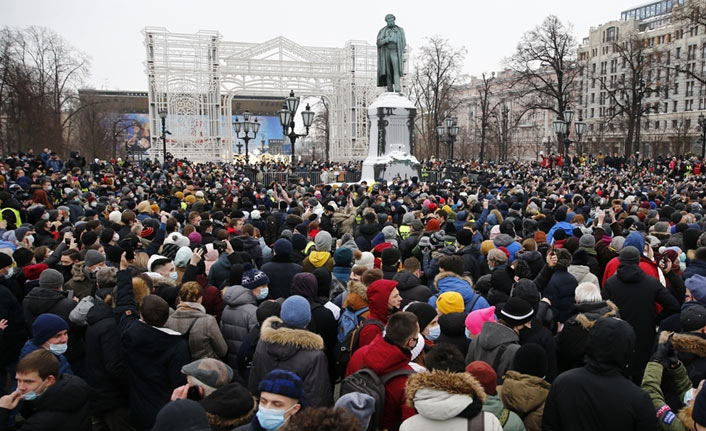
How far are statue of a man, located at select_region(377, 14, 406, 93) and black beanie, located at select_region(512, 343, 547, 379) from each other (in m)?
22.1

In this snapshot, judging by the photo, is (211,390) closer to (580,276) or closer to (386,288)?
(386,288)

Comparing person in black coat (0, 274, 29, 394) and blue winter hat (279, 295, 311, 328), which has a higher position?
blue winter hat (279, 295, 311, 328)

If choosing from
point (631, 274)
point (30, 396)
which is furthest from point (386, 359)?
point (631, 274)

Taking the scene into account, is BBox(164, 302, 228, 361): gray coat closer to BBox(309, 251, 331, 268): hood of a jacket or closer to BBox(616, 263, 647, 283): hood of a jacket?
BBox(309, 251, 331, 268): hood of a jacket

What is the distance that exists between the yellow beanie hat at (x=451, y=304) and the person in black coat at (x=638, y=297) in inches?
76.0

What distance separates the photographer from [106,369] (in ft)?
15.6

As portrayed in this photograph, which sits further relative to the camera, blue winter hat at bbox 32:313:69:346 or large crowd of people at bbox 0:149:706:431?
blue winter hat at bbox 32:313:69:346

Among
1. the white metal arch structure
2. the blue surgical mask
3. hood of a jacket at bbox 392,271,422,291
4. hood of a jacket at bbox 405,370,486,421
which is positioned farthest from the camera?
the white metal arch structure

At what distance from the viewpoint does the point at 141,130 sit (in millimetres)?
85000

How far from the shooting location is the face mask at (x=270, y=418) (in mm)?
3057

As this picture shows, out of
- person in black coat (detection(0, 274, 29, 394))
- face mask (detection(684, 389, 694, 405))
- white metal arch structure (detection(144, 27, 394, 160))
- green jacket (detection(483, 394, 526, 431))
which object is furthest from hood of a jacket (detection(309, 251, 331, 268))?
white metal arch structure (detection(144, 27, 394, 160))

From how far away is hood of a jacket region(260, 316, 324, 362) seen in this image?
13.2 ft

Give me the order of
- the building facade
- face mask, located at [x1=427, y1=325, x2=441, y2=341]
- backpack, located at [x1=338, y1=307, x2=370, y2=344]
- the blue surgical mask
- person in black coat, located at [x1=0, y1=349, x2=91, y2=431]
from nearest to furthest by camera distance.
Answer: person in black coat, located at [x1=0, y1=349, x2=91, y2=431], face mask, located at [x1=427, y1=325, x2=441, y2=341], backpack, located at [x1=338, y1=307, x2=370, y2=344], the blue surgical mask, the building facade

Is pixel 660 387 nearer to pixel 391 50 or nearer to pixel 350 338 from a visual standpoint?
pixel 350 338
